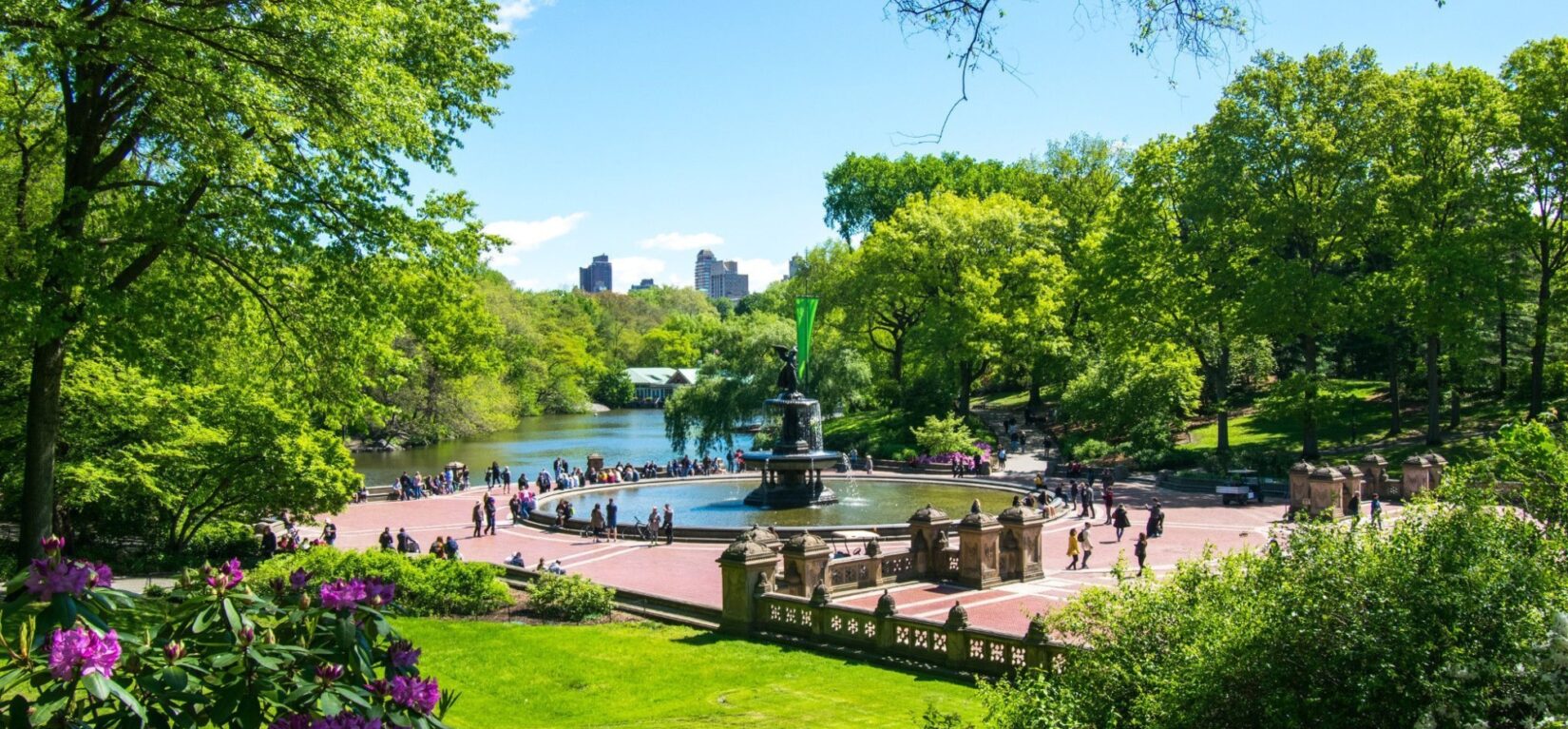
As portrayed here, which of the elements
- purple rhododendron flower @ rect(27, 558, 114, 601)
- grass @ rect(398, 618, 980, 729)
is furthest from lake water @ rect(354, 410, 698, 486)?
purple rhododendron flower @ rect(27, 558, 114, 601)

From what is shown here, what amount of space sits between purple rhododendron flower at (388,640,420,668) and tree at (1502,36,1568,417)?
42170mm

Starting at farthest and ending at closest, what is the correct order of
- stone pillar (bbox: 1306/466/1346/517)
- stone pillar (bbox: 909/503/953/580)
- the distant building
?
the distant building, stone pillar (bbox: 1306/466/1346/517), stone pillar (bbox: 909/503/953/580)

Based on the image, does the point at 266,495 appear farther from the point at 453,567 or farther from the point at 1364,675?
the point at 1364,675

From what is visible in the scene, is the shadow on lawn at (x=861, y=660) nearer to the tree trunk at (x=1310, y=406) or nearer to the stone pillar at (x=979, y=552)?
the stone pillar at (x=979, y=552)

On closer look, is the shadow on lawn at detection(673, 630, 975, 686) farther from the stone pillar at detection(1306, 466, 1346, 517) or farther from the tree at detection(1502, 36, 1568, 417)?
the tree at detection(1502, 36, 1568, 417)

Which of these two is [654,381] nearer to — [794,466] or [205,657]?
[794,466]

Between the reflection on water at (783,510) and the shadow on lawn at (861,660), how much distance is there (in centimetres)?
1267

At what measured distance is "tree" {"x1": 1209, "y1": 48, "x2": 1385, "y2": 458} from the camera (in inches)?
1593

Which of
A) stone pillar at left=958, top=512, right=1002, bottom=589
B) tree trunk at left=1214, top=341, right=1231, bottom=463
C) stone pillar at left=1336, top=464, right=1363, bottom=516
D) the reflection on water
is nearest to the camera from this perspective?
stone pillar at left=958, top=512, right=1002, bottom=589

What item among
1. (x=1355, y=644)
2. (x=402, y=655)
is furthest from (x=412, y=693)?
(x=1355, y=644)

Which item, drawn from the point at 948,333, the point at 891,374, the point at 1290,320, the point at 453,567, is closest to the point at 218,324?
the point at 453,567

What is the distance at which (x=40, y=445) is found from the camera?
49.0 ft

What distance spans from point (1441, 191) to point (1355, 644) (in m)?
39.7

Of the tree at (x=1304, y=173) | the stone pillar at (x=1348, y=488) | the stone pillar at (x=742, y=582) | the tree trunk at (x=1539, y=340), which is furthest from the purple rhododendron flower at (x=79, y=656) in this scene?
the tree trunk at (x=1539, y=340)
